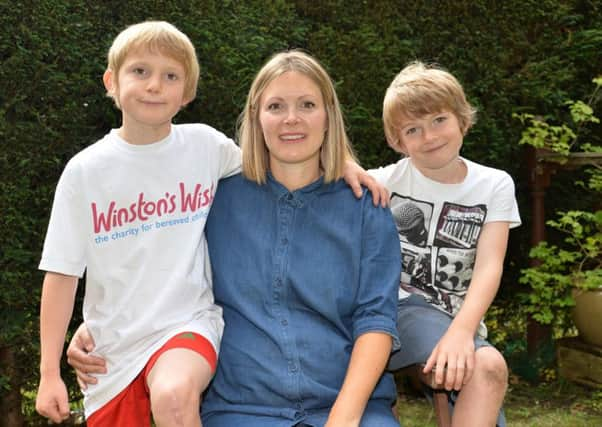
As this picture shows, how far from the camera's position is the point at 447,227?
276 centimetres

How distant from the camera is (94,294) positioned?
247 cm

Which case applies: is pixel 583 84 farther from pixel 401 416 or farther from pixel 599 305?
pixel 401 416

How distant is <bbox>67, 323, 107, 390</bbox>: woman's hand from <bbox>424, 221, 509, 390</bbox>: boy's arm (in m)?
0.96

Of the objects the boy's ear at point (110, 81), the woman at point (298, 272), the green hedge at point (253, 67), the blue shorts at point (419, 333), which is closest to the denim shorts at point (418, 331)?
the blue shorts at point (419, 333)

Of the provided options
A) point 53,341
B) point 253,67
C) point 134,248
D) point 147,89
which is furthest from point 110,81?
point 253,67

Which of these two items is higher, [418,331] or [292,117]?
[292,117]

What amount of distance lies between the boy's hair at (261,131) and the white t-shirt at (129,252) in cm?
21

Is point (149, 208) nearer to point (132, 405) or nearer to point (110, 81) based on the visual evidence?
point (110, 81)

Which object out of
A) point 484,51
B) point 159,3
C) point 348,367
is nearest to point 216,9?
point 159,3

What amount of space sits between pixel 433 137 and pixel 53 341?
53.0 inches

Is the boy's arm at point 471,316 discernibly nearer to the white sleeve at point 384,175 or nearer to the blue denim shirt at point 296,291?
the blue denim shirt at point 296,291

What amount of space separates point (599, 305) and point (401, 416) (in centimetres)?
133

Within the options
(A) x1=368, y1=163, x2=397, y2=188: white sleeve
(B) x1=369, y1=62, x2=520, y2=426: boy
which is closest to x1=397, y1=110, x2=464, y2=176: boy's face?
(B) x1=369, y1=62, x2=520, y2=426: boy

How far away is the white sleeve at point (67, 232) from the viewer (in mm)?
2373
